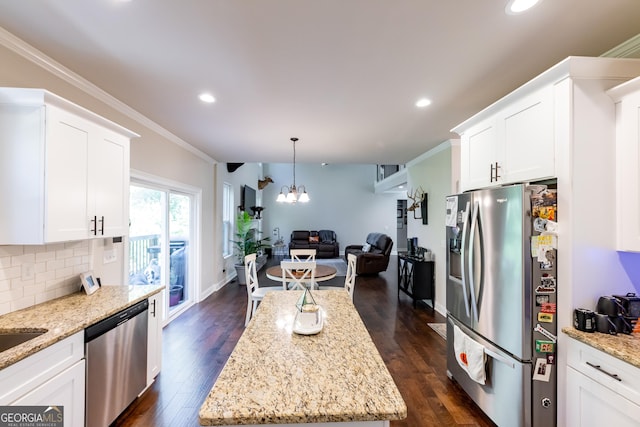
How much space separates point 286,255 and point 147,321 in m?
8.52

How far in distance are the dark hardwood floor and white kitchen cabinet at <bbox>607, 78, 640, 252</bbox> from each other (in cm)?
162

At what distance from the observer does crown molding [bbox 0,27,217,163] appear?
179 cm

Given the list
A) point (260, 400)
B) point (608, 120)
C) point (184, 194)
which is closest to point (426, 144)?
point (608, 120)

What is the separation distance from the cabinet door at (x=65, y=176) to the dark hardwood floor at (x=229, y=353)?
1.49 m

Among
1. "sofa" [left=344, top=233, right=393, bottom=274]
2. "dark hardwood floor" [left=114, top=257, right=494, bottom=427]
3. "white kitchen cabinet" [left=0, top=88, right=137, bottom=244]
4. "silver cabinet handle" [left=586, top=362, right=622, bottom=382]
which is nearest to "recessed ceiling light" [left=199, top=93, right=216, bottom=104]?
"white kitchen cabinet" [left=0, top=88, right=137, bottom=244]

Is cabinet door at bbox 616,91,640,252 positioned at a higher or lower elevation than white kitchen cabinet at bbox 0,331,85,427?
higher

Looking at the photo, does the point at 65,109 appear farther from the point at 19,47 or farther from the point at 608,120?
the point at 608,120

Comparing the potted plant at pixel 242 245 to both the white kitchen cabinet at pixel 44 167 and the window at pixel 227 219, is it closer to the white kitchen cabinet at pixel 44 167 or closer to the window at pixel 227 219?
the window at pixel 227 219

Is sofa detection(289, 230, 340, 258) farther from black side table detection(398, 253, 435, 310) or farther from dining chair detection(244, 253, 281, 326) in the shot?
dining chair detection(244, 253, 281, 326)

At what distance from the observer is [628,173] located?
5.23ft

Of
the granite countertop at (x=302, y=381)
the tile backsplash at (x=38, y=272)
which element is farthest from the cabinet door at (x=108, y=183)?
the granite countertop at (x=302, y=381)

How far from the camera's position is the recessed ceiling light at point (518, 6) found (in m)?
1.46

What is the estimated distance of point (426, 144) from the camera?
435 cm

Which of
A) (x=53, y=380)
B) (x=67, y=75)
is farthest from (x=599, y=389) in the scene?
(x=67, y=75)
